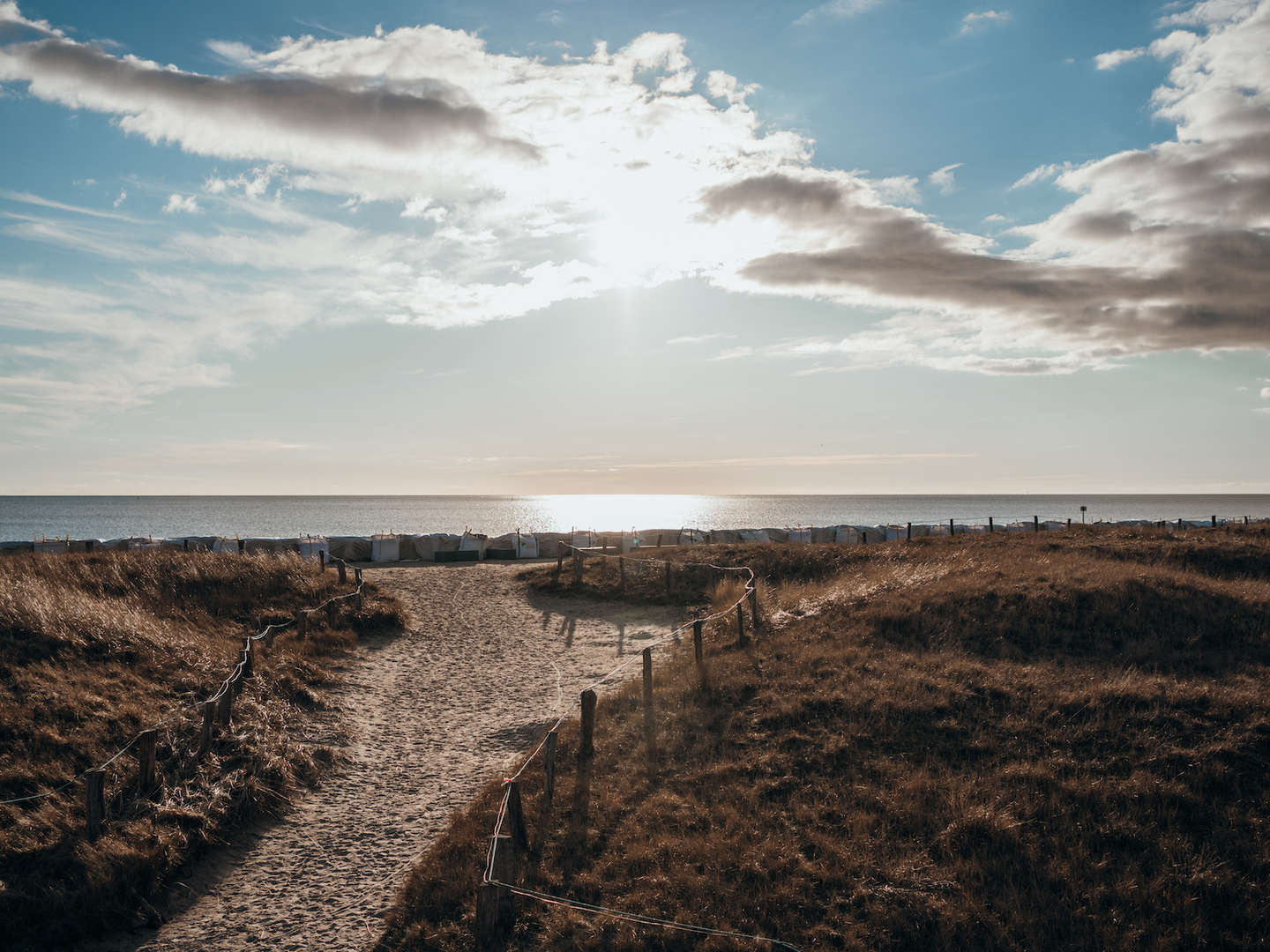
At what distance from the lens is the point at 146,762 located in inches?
392

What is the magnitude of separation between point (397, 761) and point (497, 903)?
18.7 ft

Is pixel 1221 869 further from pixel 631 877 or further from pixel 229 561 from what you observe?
pixel 229 561

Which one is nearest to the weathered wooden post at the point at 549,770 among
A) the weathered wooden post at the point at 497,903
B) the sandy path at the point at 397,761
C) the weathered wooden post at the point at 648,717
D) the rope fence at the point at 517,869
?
the rope fence at the point at 517,869

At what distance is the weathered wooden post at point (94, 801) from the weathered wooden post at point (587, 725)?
6080mm

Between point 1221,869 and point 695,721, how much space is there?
6.90 metres

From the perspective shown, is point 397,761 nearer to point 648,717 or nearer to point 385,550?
point 648,717

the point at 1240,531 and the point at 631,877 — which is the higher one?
the point at 1240,531

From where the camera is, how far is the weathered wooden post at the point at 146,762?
988 cm

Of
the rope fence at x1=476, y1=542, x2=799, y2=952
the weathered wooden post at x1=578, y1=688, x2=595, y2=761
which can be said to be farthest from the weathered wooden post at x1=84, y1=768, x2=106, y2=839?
the weathered wooden post at x1=578, y1=688, x2=595, y2=761

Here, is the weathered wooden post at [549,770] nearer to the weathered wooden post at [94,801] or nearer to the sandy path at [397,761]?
the sandy path at [397,761]

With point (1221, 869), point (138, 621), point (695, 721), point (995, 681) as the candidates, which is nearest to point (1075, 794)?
point (1221, 869)

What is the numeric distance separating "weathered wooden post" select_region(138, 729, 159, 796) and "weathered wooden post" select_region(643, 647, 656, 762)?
22.0 ft

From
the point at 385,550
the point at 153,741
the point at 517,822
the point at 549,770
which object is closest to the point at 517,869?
the point at 517,822

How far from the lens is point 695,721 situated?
12.6m
